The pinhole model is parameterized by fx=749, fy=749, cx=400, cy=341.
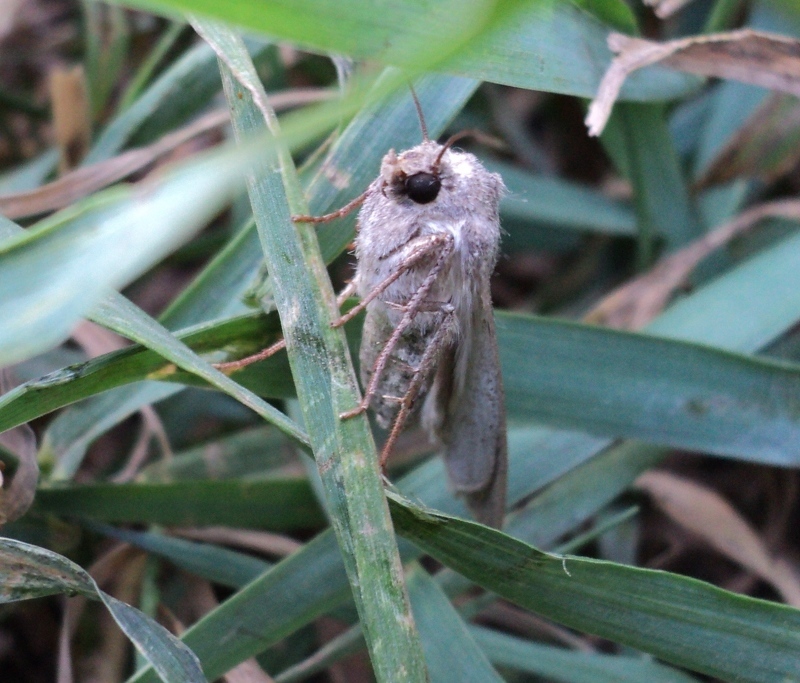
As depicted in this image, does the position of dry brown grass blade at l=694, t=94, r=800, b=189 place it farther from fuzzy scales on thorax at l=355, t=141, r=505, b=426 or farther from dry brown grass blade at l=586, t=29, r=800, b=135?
fuzzy scales on thorax at l=355, t=141, r=505, b=426

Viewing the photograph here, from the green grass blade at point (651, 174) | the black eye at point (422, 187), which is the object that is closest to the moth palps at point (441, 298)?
the black eye at point (422, 187)

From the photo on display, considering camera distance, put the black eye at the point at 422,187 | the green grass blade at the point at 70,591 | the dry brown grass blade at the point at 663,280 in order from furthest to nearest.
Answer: the dry brown grass blade at the point at 663,280, the black eye at the point at 422,187, the green grass blade at the point at 70,591

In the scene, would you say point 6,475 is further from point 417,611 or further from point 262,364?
point 417,611

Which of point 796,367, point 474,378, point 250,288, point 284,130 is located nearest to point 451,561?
point 474,378

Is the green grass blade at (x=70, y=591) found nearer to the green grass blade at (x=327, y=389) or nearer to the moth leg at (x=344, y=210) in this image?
the green grass blade at (x=327, y=389)

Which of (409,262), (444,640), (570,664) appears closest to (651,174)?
(409,262)

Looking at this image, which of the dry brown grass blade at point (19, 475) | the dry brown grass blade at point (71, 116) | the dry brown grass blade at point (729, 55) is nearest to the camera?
the dry brown grass blade at point (19, 475)
